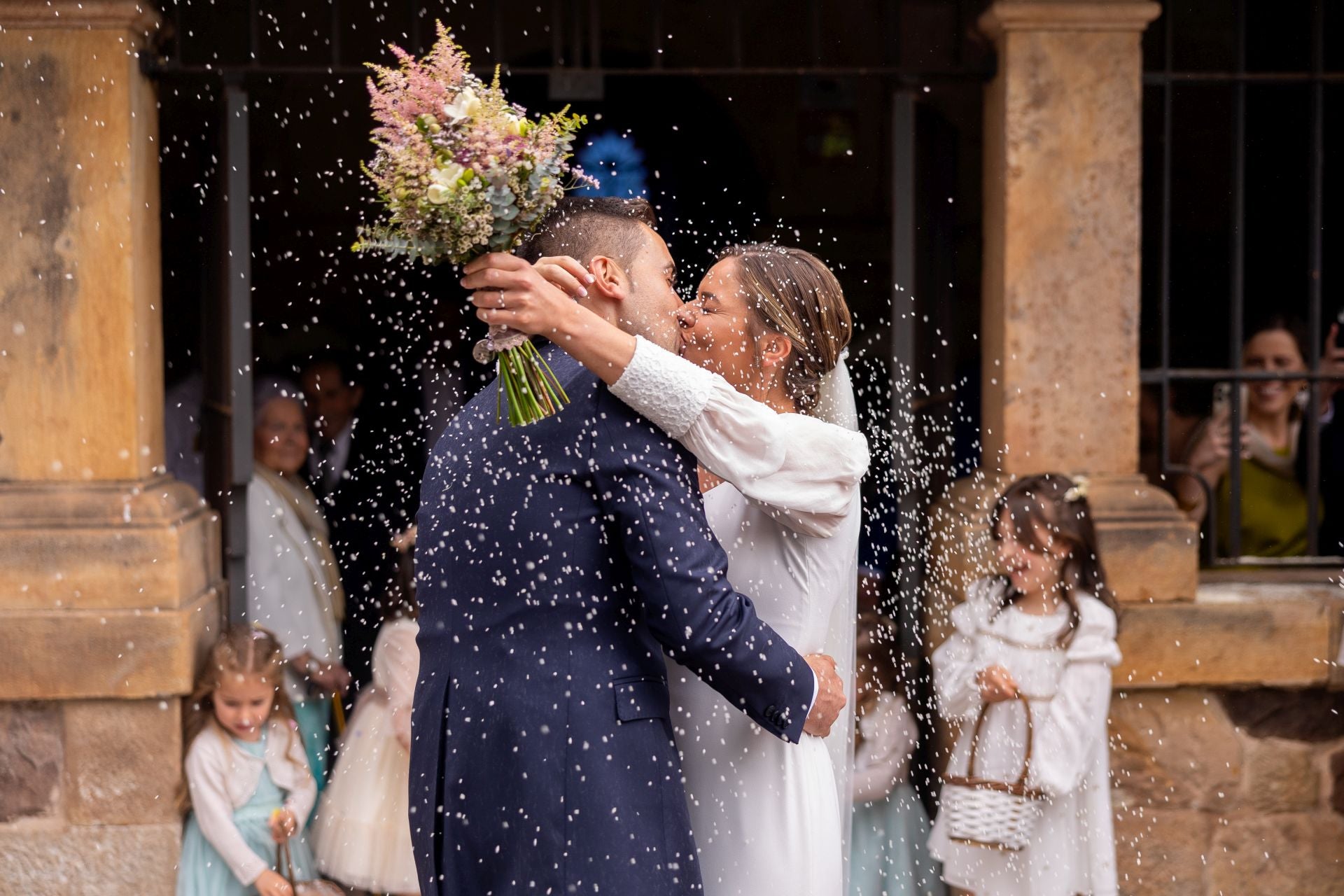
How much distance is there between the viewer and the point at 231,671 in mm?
4258

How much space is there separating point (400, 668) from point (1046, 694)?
1896 mm

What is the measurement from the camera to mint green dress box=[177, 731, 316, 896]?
429 centimetres

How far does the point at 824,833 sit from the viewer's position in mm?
2680

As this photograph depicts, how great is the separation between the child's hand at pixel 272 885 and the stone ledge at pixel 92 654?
59cm

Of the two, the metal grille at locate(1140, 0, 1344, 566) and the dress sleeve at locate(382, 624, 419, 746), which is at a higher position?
the metal grille at locate(1140, 0, 1344, 566)

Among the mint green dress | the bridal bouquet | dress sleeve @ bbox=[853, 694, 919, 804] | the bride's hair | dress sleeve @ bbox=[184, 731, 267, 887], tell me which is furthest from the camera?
dress sleeve @ bbox=[853, 694, 919, 804]

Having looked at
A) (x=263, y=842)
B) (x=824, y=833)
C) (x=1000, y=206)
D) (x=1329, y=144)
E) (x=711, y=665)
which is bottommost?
A: (x=263, y=842)

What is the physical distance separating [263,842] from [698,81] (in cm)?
464

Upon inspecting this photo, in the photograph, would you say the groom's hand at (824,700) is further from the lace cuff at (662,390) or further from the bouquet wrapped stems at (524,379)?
the bouquet wrapped stems at (524,379)

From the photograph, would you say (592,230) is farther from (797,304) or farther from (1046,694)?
(1046,694)

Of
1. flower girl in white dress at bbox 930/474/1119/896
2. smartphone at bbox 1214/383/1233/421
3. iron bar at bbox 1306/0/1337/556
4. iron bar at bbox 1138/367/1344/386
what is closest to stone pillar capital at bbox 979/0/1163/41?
iron bar at bbox 1306/0/1337/556

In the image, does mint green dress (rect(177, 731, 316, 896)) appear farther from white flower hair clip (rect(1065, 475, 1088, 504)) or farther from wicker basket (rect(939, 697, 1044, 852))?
white flower hair clip (rect(1065, 475, 1088, 504))

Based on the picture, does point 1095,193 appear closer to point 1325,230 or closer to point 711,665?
point 1325,230

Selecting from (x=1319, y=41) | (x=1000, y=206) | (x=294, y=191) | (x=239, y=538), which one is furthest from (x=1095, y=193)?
(x=294, y=191)
